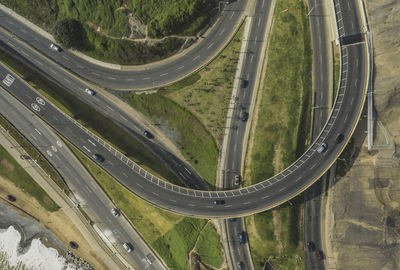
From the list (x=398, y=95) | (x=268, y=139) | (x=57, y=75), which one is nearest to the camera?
(x=398, y=95)

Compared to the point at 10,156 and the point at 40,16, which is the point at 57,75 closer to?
the point at 40,16

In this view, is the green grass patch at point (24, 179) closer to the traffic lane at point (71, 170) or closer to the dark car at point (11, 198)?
the dark car at point (11, 198)

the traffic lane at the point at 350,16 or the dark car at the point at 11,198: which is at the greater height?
the traffic lane at the point at 350,16

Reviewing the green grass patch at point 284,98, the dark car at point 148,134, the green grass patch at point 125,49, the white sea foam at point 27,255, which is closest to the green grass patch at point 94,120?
the dark car at point 148,134

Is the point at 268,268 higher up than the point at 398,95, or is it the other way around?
the point at 398,95

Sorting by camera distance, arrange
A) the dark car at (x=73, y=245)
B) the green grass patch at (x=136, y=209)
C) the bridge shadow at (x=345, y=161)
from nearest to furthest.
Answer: the bridge shadow at (x=345, y=161), the green grass patch at (x=136, y=209), the dark car at (x=73, y=245)

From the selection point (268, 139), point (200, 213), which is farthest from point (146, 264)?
point (268, 139)
